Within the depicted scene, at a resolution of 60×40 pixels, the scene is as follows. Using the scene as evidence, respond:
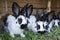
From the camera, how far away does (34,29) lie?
55.2 inches

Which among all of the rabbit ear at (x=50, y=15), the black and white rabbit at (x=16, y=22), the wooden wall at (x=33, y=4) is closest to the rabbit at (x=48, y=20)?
the rabbit ear at (x=50, y=15)

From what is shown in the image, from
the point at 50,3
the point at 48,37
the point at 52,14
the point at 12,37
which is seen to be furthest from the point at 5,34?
the point at 50,3

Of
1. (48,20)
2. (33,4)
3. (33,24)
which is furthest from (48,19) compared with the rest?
(33,4)

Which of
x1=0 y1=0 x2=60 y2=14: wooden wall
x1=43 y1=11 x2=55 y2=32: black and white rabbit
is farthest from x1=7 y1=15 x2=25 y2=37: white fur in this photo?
x1=0 y1=0 x2=60 y2=14: wooden wall

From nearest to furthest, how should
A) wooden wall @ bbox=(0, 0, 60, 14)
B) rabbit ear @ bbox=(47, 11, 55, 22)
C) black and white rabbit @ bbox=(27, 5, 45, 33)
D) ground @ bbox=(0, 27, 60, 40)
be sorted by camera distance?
1. ground @ bbox=(0, 27, 60, 40)
2. black and white rabbit @ bbox=(27, 5, 45, 33)
3. rabbit ear @ bbox=(47, 11, 55, 22)
4. wooden wall @ bbox=(0, 0, 60, 14)

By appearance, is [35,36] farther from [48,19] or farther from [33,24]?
[48,19]

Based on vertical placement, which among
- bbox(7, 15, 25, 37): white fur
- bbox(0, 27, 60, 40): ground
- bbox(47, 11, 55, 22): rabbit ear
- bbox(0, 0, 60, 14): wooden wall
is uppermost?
bbox(0, 0, 60, 14): wooden wall

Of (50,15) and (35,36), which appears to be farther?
(50,15)

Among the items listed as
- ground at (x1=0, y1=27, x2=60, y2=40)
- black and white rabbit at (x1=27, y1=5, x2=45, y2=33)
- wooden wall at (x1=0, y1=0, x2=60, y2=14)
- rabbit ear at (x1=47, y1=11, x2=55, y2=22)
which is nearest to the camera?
ground at (x1=0, y1=27, x2=60, y2=40)

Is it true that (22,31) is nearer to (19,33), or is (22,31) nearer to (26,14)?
(19,33)

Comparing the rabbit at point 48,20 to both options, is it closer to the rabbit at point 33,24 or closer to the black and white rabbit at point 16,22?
the rabbit at point 33,24

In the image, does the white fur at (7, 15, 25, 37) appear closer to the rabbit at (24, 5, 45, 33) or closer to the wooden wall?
the rabbit at (24, 5, 45, 33)

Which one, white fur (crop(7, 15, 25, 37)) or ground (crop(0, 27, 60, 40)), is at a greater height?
white fur (crop(7, 15, 25, 37))

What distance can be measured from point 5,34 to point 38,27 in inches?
10.7
